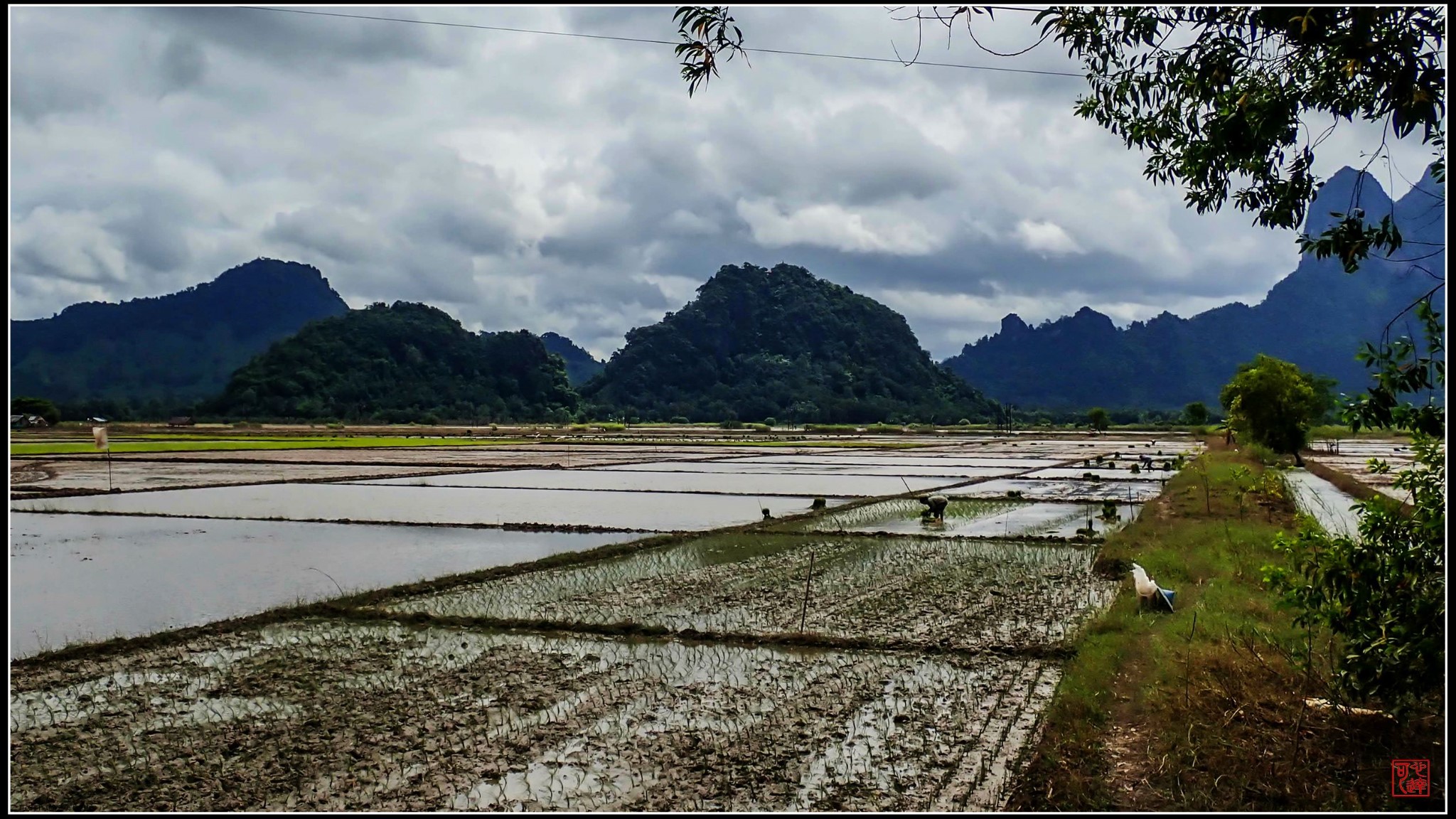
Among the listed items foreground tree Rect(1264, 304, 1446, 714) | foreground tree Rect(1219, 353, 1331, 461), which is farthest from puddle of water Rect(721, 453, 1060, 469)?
foreground tree Rect(1264, 304, 1446, 714)

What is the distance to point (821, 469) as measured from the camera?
3250 cm

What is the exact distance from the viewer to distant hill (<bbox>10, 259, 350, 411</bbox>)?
5448 inches

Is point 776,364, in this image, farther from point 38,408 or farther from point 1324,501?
point 1324,501

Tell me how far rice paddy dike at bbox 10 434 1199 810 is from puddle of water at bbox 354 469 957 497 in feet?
24.8

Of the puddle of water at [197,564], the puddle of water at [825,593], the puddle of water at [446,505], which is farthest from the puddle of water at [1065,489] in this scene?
the puddle of water at [197,564]

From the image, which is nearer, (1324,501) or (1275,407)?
(1324,501)

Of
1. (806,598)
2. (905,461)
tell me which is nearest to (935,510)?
(806,598)

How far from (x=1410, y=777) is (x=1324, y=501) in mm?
17442

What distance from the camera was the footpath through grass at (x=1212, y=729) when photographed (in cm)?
428

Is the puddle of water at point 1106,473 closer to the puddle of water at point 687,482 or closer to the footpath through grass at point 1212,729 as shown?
the puddle of water at point 687,482

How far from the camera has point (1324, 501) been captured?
19.3 meters

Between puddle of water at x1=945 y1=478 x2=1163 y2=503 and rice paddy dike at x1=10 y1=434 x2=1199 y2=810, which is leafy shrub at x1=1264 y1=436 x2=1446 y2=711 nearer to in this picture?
rice paddy dike at x1=10 y1=434 x2=1199 y2=810

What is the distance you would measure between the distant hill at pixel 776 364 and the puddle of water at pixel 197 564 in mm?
106967

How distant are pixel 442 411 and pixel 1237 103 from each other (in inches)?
4318
